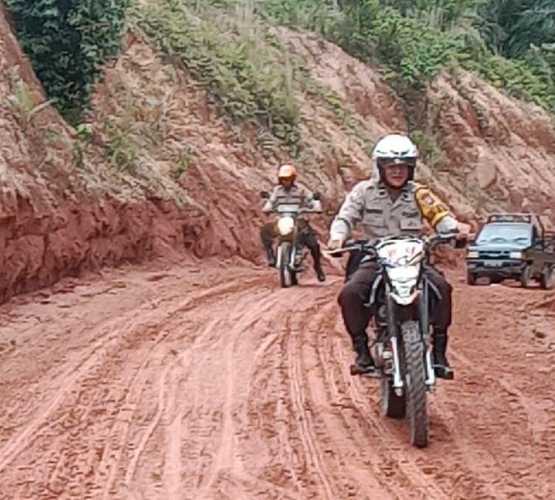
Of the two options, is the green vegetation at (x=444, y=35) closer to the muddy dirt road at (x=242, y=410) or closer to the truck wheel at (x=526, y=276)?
the truck wheel at (x=526, y=276)

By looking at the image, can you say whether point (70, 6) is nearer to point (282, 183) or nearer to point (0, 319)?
point (282, 183)

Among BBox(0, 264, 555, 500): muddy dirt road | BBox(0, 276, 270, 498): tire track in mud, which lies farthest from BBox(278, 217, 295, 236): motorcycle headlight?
BBox(0, 276, 270, 498): tire track in mud

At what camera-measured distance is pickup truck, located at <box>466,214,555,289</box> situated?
2569cm

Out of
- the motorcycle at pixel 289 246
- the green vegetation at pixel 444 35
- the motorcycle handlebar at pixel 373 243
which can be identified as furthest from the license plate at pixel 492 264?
the motorcycle handlebar at pixel 373 243

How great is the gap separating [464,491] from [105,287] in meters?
10.4

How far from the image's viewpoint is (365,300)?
335 inches

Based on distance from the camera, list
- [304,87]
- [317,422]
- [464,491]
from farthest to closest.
A: [304,87], [317,422], [464,491]

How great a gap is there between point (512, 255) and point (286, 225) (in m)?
9.08

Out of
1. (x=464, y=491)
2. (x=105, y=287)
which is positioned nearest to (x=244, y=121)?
(x=105, y=287)

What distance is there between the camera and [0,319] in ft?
43.1

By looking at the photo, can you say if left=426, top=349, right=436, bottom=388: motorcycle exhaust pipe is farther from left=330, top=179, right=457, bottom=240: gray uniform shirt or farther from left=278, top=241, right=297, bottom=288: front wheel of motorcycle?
left=278, top=241, right=297, bottom=288: front wheel of motorcycle

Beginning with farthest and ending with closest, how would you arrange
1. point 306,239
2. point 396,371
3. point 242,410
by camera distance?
point 306,239
point 242,410
point 396,371

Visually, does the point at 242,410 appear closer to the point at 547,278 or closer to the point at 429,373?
the point at 429,373

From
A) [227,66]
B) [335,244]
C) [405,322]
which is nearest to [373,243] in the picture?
[335,244]
